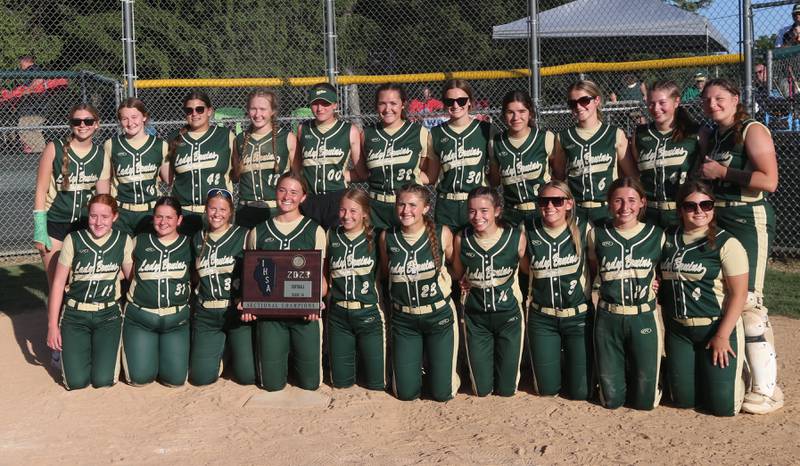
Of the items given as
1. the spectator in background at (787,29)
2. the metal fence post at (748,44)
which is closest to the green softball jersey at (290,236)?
the metal fence post at (748,44)

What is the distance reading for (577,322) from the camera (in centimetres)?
502

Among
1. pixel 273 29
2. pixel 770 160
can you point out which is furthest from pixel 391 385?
pixel 273 29

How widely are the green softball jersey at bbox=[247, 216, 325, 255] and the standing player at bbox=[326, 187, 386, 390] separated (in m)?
0.09

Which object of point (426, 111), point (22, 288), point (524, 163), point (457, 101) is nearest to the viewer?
point (524, 163)

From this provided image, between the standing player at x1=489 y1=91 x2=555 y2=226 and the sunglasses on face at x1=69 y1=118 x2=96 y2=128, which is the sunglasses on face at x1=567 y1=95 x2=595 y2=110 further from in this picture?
the sunglasses on face at x1=69 y1=118 x2=96 y2=128

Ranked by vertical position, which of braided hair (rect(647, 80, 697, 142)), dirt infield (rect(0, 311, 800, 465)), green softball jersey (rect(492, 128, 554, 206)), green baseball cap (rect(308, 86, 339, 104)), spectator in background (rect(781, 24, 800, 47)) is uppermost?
spectator in background (rect(781, 24, 800, 47))

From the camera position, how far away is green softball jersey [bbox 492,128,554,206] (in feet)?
17.7

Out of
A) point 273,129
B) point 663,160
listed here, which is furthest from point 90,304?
point 663,160

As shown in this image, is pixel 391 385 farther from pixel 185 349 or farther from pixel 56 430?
pixel 56 430

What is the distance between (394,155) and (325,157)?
469 millimetres

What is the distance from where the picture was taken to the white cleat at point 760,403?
4723mm

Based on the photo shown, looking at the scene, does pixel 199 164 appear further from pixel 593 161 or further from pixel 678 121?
pixel 678 121

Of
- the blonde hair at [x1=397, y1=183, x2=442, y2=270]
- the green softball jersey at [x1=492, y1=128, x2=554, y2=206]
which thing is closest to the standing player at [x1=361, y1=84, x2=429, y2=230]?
the blonde hair at [x1=397, y1=183, x2=442, y2=270]

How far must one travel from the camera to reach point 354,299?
5227 millimetres
